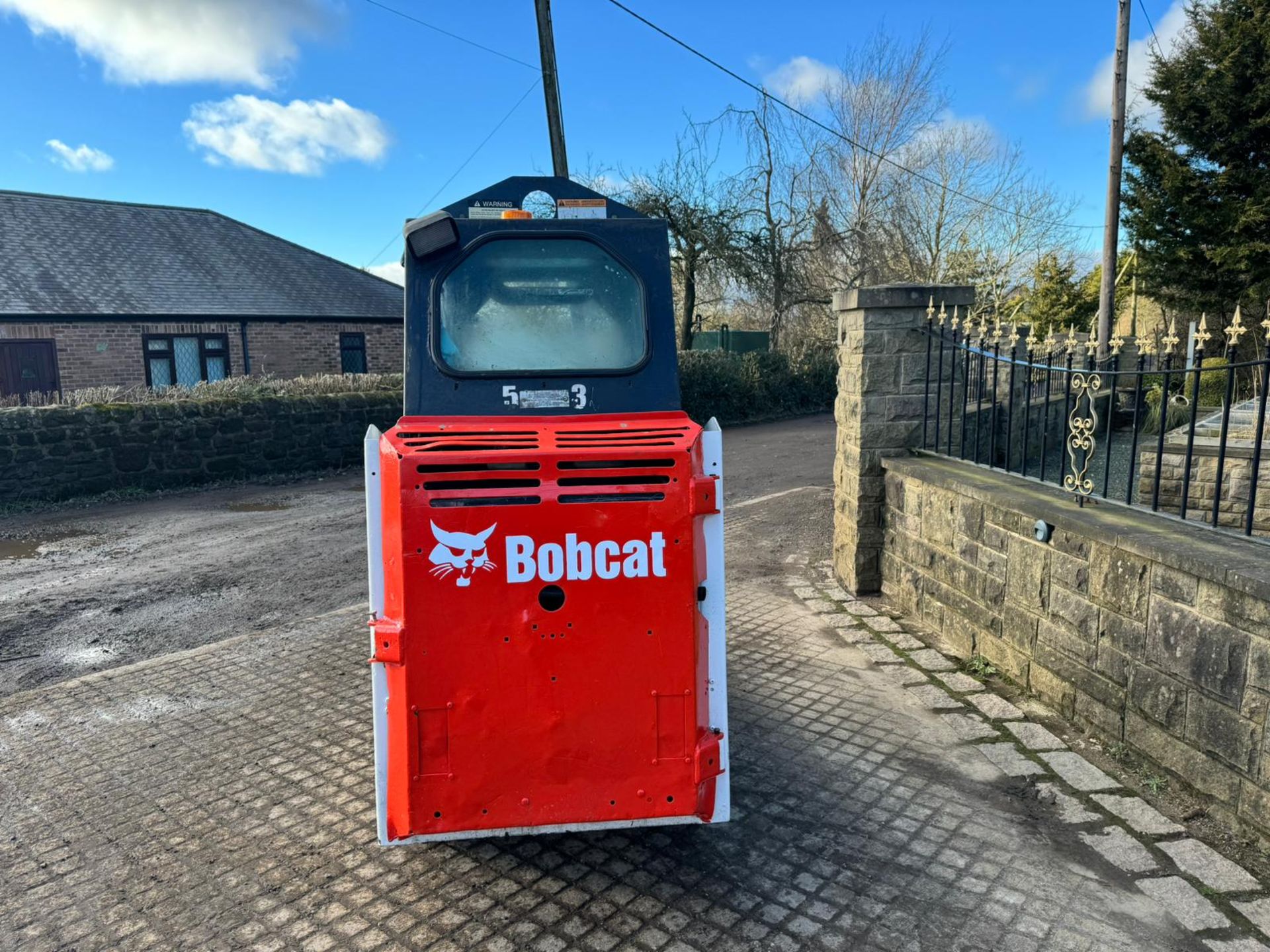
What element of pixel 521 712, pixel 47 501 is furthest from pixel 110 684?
pixel 47 501

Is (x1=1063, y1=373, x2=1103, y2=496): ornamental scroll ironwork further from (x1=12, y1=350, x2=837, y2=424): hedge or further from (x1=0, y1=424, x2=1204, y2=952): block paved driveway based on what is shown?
(x1=12, y1=350, x2=837, y2=424): hedge

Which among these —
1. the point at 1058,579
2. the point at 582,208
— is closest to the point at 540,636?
the point at 582,208

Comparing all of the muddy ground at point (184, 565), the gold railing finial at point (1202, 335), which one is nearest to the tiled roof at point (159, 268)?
the muddy ground at point (184, 565)

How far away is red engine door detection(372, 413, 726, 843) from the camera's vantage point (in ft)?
9.45

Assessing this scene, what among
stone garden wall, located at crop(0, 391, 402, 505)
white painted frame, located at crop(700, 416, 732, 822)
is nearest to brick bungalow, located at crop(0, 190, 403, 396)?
Answer: stone garden wall, located at crop(0, 391, 402, 505)

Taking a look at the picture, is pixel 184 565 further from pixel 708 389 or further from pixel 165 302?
pixel 165 302

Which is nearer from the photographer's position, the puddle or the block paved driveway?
the block paved driveway

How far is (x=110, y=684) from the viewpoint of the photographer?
539cm

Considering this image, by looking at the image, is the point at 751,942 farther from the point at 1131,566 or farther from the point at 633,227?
the point at 633,227

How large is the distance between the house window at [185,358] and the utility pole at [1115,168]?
20.2 metres

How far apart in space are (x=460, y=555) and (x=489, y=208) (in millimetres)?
1959

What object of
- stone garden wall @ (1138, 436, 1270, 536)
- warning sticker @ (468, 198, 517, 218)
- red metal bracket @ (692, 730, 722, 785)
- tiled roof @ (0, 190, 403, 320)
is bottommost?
red metal bracket @ (692, 730, 722, 785)

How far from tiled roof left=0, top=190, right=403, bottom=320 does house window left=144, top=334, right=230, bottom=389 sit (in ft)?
2.36

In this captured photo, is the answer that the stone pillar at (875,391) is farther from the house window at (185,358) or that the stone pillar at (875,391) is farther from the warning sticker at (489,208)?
the house window at (185,358)
